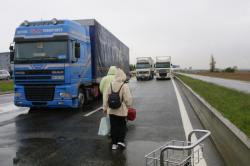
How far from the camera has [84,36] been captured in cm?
1407

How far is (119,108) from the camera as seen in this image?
6.94m

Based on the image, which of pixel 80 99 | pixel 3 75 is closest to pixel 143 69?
pixel 3 75

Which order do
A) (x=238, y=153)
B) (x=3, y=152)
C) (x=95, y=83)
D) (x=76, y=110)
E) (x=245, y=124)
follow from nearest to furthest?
(x=238, y=153) < (x=3, y=152) < (x=245, y=124) < (x=76, y=110) < (x=95, y=83)

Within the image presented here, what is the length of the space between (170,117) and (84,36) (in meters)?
5.15

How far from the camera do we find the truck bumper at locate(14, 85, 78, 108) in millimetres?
11938

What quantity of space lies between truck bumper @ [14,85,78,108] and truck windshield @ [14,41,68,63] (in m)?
A: 1.00

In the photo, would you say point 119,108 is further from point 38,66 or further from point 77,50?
point 77,50

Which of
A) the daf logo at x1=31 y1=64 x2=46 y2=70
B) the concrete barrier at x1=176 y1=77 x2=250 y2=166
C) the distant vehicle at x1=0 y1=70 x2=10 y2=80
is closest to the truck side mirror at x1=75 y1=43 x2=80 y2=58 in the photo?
the daf logo at x1=31 y1=64 x2=46 y2=70

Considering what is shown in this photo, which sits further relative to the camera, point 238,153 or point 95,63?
point 95,63

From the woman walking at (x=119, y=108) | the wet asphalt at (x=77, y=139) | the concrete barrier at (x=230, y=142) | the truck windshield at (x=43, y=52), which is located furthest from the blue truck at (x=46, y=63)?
the concrete barrier at (x=230, y=142)

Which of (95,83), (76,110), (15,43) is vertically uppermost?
(15,43)

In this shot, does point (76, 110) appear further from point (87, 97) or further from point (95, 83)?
point (95, 83)

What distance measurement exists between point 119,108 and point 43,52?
597cm

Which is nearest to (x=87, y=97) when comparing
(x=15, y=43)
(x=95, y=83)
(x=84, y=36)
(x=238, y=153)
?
(x=95, y=83)
